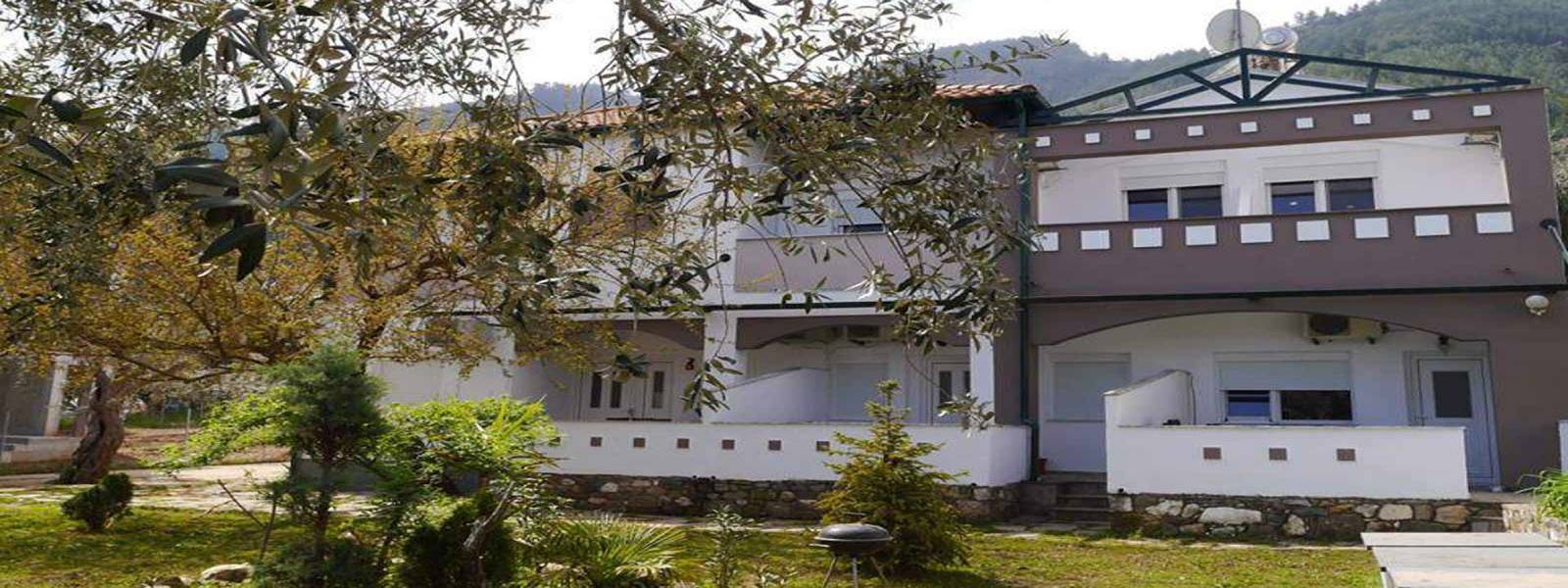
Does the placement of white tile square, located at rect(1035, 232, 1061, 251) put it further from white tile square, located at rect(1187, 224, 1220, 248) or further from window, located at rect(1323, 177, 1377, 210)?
window, located at rect(1323, 177, 1377, 210)

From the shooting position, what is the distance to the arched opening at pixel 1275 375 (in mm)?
14391

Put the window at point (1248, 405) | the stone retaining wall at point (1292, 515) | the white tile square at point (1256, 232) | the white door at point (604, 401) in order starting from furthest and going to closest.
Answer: the white door at point (604, 401) → the window at point (1248, 405) → the white tile square at point (1256, 232) → the stone retaining wall at point (1292, 515)

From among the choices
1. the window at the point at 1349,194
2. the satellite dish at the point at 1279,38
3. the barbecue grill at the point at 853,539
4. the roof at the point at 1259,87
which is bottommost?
→ the barbecue grill at the point at 853,539

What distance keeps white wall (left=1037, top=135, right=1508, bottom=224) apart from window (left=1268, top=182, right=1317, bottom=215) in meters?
0.14

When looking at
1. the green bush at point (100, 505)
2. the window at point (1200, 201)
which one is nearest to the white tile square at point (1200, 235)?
the window at point (1200, 201)

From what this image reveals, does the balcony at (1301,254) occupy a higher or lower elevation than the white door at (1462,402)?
higher

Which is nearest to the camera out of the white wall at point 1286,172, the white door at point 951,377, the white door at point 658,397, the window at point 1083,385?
the white wall at point 1286,172

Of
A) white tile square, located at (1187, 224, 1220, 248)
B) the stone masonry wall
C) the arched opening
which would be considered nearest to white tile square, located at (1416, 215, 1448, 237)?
the arched opening

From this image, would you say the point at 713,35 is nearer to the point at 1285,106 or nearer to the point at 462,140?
the point at 462,140

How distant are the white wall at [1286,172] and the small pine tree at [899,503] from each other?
795cm

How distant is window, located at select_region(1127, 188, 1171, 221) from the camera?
16.2 meters

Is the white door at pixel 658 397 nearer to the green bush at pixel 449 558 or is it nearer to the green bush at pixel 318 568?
the green bush at pixel 449 558

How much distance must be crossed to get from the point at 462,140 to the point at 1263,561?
26.6ft

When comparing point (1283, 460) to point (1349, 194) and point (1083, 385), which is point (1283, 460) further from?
point (1349, 194)
